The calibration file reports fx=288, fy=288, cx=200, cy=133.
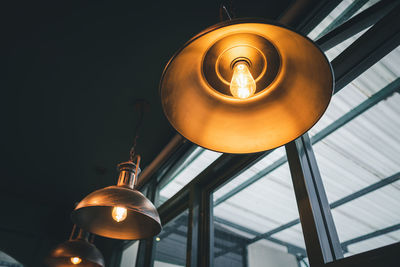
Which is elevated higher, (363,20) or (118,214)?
(363,20)

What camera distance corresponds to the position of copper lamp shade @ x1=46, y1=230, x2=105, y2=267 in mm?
2221

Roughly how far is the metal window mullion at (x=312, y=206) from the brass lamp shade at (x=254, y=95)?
2.27 feet

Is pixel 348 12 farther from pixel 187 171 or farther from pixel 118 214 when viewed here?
pixel 187 171

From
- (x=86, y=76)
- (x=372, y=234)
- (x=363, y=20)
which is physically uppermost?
(x=86, y=76)

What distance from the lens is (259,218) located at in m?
1.79

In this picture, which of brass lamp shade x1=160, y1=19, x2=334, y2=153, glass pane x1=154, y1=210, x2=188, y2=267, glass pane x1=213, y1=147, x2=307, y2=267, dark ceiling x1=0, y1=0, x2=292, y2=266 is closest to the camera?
brass lamp shade x1=160, y1=19, x2=334, y2=153

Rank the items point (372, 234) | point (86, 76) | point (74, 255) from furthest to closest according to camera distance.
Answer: point (86, 76)
point (74, 255)
point (372, 234)

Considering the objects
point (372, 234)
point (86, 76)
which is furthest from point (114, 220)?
point (86, 76)

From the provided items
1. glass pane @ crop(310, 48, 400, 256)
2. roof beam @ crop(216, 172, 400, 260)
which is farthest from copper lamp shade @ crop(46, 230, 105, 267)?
Answer: glass pane @ crop(310, 48, 400, 256)

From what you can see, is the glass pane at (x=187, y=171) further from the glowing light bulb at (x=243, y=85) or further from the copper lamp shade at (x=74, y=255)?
the glowing light bulb at (x=243, y=85)

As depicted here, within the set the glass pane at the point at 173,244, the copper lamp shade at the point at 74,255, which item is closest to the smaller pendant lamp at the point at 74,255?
the copper lamp shade at the point at 74,255

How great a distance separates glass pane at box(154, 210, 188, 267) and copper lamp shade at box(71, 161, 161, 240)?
→ 1.05 metres

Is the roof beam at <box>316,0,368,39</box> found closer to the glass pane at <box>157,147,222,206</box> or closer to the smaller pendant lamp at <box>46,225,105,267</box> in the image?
the glass pane at <box>157,147,222,206</box>

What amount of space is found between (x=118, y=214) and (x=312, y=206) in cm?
92
